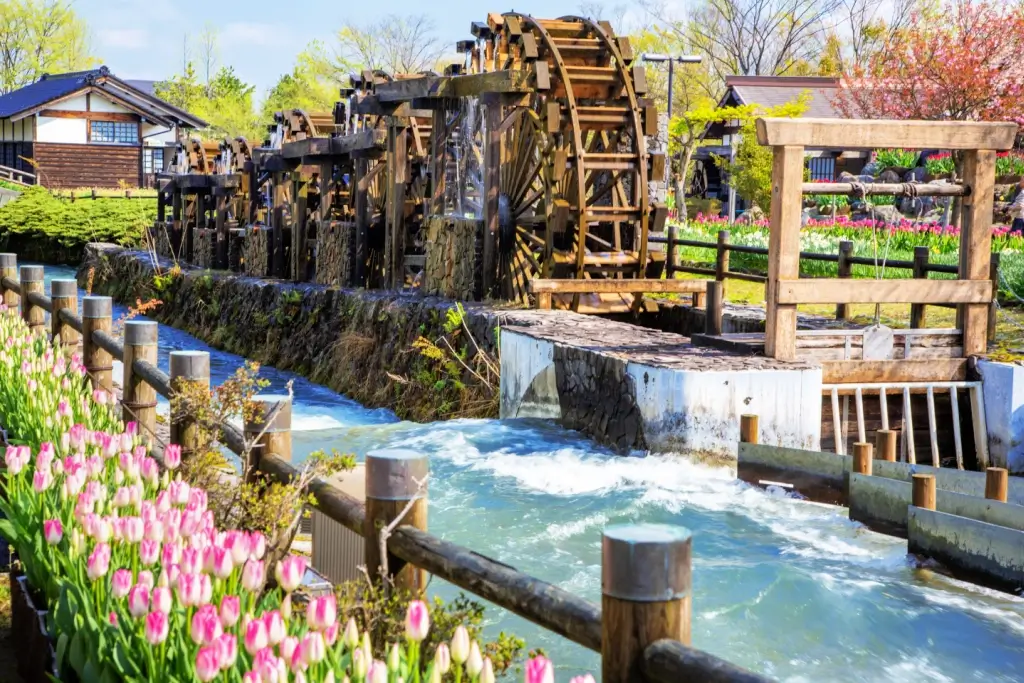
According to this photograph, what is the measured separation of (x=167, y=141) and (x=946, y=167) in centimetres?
3135

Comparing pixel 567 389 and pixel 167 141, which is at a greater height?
pixel 167 141

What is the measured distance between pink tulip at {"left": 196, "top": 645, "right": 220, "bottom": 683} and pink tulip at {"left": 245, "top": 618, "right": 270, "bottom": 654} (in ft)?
0.27

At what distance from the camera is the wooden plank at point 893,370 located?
9.11 metres

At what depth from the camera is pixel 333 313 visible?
637 inches

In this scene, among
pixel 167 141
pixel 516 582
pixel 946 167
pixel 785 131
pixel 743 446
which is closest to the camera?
pixel 516 582

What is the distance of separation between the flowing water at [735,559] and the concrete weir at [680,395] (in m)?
0.18

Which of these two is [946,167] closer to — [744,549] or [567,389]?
[567,389]

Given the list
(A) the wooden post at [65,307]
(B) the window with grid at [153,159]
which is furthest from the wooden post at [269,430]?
(B) the window with grid at [153,159]

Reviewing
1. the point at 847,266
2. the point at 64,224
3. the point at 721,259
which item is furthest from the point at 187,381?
the point at 64,224

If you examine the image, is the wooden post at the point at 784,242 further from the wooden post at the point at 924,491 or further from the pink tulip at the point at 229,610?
the pink tulip at the point at 229,610

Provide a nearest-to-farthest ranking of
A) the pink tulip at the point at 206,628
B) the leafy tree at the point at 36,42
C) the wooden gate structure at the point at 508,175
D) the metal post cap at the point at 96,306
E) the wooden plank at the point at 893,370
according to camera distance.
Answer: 1. the pink tulip at the point at 206,628
2. the metal post cap at the point at 96,306
3. the wooden plank at the point at 893,370
4. the wooden gate structure at the point at 508,175
5. the leafy tree at the point at 36,42

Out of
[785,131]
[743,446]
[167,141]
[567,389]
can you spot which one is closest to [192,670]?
[743,446]

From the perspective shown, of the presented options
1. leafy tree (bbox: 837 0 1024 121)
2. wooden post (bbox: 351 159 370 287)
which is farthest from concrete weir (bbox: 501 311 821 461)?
leafy tree (bbox: 837 0 1024 121)

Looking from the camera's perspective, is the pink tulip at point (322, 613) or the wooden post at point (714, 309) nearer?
the pink tulip at point (322, 613)
